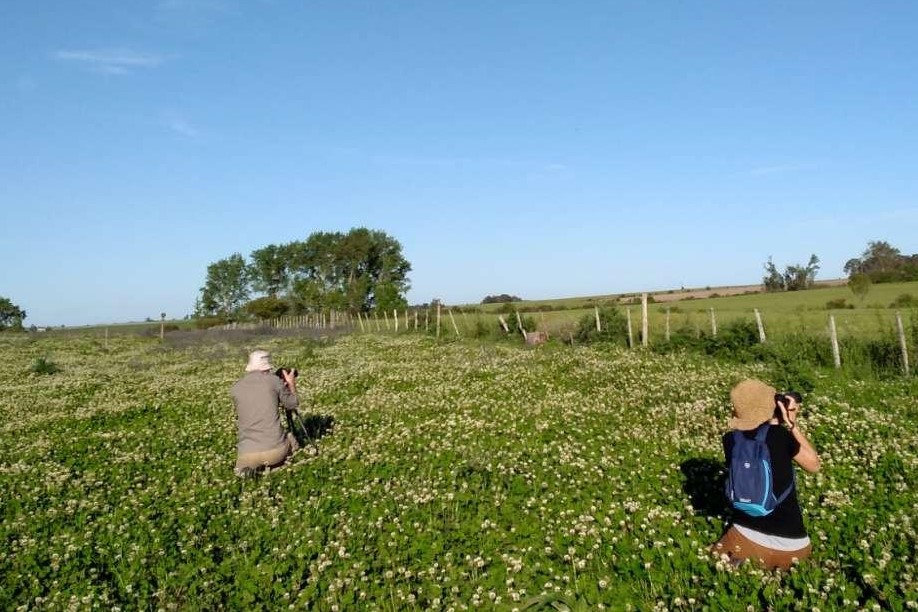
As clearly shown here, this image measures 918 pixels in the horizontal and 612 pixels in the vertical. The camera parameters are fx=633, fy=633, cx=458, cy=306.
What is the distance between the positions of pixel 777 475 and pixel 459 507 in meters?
4.25

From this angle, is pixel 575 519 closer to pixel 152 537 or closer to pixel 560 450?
pixel 560 450

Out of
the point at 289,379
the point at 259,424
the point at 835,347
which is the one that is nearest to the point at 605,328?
the point at 835,347

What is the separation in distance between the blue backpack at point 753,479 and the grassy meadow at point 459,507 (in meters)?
0.65

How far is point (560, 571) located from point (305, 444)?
25.0 ft

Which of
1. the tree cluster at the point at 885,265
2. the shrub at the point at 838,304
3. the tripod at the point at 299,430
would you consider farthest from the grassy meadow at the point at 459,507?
the tree cluster at the point at 885,265

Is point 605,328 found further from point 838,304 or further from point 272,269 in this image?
point 272,269

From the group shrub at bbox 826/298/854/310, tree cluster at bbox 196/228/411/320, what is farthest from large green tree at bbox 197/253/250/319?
shrub at bbox 826/298/854/310

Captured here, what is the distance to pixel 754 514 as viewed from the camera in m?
6.51

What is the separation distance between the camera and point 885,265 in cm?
8781

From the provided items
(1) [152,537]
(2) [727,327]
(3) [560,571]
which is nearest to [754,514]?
(3) [560,571]

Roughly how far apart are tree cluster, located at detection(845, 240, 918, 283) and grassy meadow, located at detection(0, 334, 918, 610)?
220ft

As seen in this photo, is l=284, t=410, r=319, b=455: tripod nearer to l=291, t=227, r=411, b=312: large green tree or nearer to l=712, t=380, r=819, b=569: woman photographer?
l=712, t=380, r=819, b=569: woman photographer

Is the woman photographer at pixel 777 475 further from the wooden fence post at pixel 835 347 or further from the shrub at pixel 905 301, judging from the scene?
the shrub at pixel 905 301

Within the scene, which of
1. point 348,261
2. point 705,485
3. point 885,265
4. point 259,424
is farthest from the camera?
point 348,261
